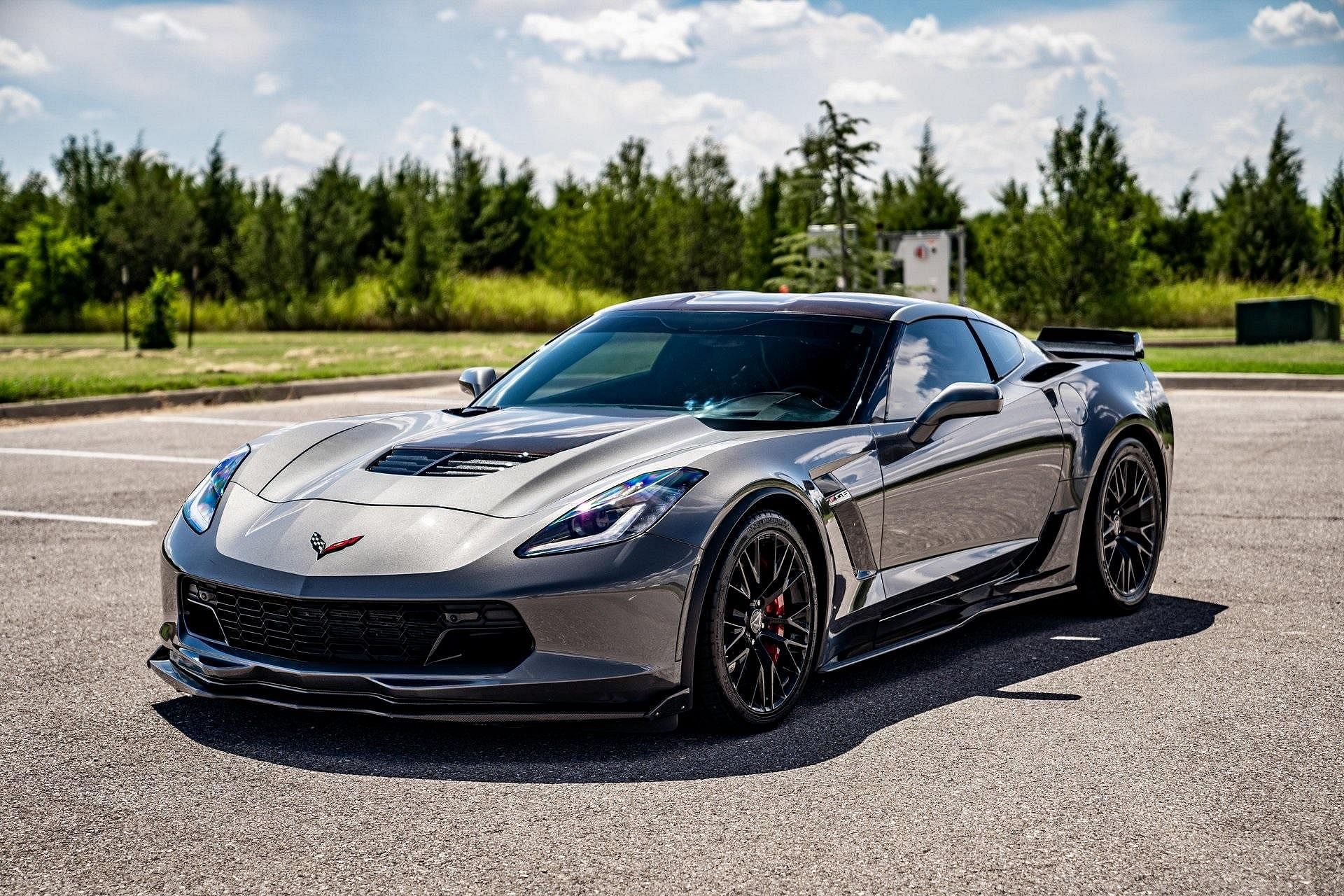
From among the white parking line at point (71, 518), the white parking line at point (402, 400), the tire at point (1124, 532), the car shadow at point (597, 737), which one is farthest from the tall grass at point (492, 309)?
the car shadow at point (597, 737)

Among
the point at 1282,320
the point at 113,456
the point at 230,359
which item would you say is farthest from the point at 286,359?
the point at 1282,320

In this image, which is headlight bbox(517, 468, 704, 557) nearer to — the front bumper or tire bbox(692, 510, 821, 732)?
the front bumper

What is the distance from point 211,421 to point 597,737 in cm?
1105

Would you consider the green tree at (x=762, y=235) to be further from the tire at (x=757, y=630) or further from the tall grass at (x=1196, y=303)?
the tire at (x=757, y=630)

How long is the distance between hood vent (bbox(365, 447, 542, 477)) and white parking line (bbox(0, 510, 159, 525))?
434 centimetres

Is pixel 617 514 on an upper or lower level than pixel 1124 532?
upper

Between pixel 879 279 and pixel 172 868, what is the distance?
25087 millimetres

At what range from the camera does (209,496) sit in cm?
504

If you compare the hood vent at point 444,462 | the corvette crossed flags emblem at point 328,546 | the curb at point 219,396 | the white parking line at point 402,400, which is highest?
the hood vent at point 444,462

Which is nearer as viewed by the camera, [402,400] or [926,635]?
[926,635]

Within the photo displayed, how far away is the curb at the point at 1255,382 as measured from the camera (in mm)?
17641

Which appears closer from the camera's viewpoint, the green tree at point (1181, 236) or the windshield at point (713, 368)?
the windshield at point (713, 368)

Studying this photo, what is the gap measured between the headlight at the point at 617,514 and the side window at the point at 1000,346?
217 centimetres

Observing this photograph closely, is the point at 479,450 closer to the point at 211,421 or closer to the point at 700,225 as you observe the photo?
the point at 211,421
